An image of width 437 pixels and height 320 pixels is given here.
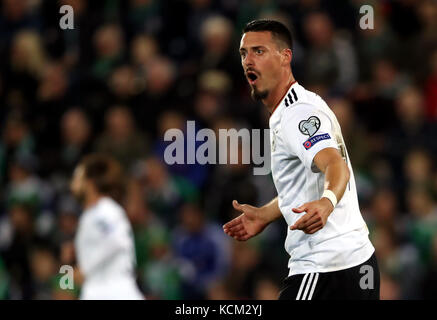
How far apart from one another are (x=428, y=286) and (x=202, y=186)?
234 cm

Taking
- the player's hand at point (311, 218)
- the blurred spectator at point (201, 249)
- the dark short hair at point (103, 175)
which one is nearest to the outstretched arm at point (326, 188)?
the player's hand at point (311, 218)

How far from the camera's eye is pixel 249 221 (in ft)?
14.3

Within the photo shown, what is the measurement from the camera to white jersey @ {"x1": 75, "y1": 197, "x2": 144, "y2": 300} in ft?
19.7

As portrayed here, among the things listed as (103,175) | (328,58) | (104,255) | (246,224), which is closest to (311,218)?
(246,224)

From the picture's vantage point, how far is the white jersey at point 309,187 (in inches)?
154

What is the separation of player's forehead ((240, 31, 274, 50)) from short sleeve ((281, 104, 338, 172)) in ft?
1.23

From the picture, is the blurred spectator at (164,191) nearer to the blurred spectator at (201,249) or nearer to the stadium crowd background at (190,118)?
the stadium crowd background at (190,118)

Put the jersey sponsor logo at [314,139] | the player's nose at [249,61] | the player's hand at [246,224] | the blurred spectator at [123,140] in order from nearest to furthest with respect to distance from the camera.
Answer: the jersey sponsor logo at [314,139]
the player's nose at [249,61]
the player's hand at [246,224]
the blurred spectator at [123,140]

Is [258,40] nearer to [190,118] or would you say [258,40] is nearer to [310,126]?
[310,126]

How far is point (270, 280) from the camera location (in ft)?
23.6

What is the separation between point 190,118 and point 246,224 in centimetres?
449

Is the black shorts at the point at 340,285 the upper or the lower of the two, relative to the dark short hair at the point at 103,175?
lower

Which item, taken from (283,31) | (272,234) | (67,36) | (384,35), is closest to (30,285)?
(272,234)

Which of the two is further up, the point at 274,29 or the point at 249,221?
the point at 274,29
